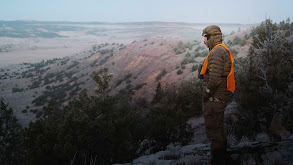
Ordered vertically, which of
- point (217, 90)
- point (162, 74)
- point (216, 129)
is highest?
point (217, 90)

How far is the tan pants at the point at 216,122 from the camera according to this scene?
11.0 feet

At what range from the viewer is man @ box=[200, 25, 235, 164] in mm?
3270

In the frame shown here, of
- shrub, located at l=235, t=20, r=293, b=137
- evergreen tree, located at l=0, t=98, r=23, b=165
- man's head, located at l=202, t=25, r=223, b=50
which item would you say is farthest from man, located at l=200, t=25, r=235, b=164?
evergreen tree, located at l=0, t=98, r=23, b=165

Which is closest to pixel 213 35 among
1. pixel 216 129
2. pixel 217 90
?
pixel 217 90

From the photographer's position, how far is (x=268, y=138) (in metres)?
4.53

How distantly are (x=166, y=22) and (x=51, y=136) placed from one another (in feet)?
377

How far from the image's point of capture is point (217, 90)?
11.1ft

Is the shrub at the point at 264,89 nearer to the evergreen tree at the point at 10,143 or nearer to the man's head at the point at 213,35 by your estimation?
the man's head at the point at 213,35

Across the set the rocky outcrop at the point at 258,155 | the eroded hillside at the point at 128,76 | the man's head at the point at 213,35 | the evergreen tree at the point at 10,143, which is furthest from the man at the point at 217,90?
the eroded hillside at the point at 128,76

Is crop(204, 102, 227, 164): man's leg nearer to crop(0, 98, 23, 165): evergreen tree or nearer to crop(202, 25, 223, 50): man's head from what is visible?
crop(202, 25, 223, 50): man's head

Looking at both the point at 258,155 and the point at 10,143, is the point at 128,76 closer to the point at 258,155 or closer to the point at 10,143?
the point at 10,143

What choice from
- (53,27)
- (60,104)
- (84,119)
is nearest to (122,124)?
(84,119)

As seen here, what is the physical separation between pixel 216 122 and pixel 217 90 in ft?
1.64

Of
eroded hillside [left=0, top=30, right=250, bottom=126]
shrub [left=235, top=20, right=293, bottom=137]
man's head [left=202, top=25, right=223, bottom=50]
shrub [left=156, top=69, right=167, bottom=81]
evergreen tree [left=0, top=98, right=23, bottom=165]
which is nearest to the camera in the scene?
man's head [left=202, top=25, right=223, bottom=50]
